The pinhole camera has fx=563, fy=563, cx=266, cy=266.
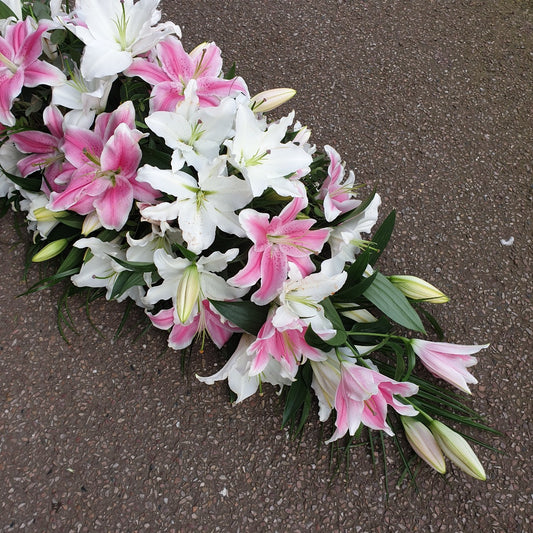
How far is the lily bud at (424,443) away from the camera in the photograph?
1.11 meters

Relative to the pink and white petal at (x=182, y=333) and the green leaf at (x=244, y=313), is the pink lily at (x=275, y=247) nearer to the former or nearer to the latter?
the green leaf at (x=244, y=313)

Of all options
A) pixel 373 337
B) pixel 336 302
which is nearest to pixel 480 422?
pixel 373 337

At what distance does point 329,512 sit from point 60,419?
0.58 m

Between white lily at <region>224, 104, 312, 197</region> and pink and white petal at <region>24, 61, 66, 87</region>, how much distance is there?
0.37 m

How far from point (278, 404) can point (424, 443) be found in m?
0.31

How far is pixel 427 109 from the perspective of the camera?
1720 mm

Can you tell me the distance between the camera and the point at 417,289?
3.84ft

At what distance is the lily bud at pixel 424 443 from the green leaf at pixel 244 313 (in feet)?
1.26

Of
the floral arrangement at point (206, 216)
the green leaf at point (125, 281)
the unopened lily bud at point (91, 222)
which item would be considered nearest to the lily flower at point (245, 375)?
the floral arrangement at point (206, 216)

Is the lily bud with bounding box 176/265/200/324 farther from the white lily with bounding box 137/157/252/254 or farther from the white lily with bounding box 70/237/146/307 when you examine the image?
the white lily with bounding box 70/237/146/307

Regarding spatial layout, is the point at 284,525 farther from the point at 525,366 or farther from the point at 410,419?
the point at 525,366

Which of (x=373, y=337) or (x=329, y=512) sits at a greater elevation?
(x=373, y=337)

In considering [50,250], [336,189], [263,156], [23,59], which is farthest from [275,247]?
[23,59]

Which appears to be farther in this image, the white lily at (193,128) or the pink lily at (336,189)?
the pink lily at (336,189)
